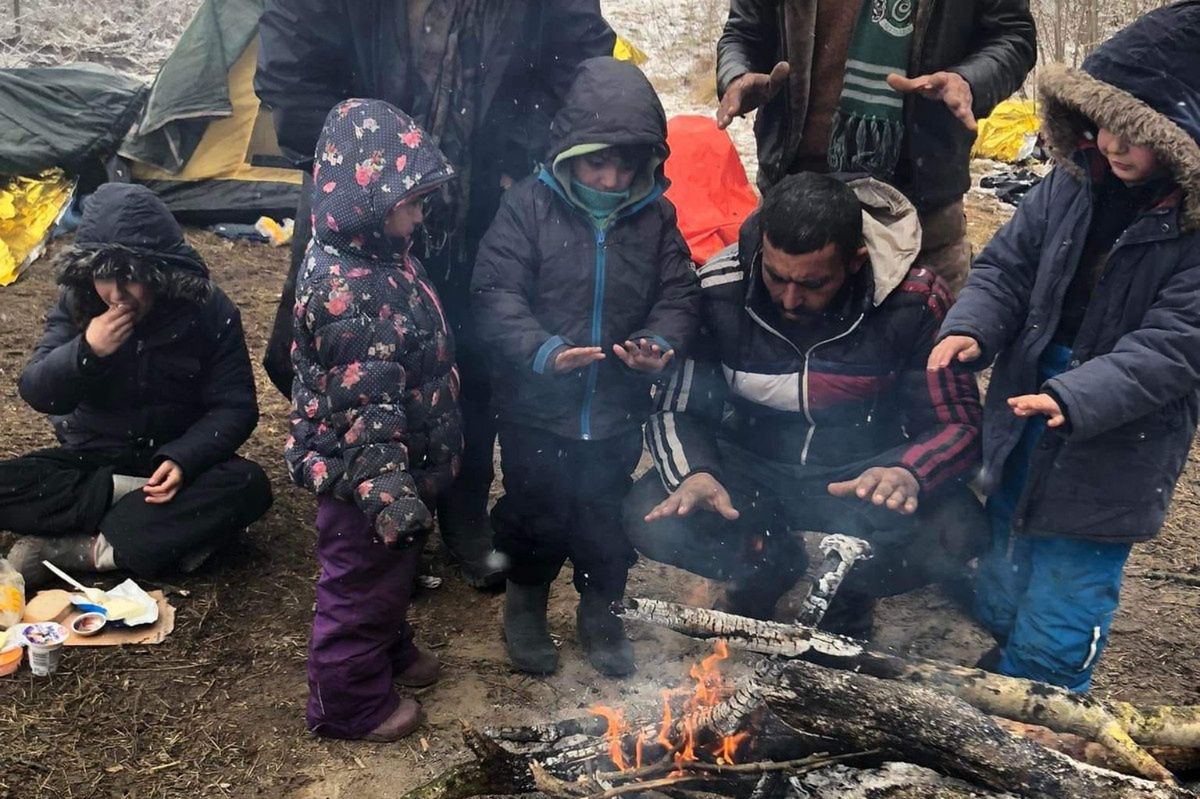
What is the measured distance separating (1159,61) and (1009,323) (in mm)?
839

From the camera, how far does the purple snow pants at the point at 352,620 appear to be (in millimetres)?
3172

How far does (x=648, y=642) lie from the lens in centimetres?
401

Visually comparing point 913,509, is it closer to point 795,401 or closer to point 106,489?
point 795,401

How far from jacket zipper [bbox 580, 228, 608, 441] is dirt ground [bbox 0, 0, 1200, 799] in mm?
965

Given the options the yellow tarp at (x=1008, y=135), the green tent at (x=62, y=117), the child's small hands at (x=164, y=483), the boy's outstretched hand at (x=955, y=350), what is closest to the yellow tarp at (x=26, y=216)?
the green tent at (x=62, y=117)

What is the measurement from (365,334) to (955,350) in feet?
5.85

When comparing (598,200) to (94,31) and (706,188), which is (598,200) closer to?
(706,188)

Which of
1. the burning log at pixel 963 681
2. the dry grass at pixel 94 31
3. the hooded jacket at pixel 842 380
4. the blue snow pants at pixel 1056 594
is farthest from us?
the dry grass at pixel 94 31

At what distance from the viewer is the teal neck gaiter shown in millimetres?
3482

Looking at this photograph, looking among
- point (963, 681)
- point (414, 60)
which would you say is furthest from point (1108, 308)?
point (414, 60)

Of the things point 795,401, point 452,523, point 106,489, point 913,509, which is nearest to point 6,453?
point 106,489

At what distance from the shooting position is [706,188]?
6617mm

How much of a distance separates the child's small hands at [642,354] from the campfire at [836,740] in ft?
3.06

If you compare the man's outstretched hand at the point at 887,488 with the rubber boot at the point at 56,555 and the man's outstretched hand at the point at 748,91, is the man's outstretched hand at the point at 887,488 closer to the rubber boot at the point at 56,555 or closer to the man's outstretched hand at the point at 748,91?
the man's outstretched hand at the point at 748,91
